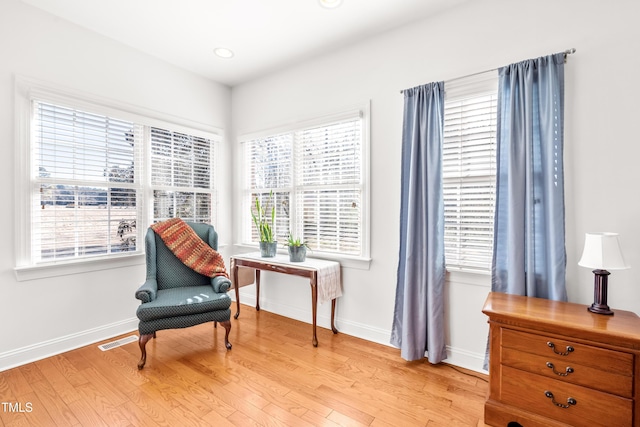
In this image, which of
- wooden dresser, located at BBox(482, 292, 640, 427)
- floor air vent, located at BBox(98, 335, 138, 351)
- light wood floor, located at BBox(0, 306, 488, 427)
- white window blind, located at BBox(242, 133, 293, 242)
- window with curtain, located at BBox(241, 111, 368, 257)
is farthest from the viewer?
white window blind, located at BBox(242, 133, 293, 242)

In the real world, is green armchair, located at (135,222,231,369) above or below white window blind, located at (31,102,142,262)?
below

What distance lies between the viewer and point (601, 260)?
5.21 feet

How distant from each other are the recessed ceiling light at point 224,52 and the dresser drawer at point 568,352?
3295mm

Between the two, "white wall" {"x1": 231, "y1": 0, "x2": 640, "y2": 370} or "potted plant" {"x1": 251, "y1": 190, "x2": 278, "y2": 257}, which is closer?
"white wall" {"x1": 231, "y1": 0, "x2": 640, "y2": 370}

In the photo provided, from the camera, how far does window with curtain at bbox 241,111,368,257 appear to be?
291cm

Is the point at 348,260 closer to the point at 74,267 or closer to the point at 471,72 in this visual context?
A: the point at 471,72

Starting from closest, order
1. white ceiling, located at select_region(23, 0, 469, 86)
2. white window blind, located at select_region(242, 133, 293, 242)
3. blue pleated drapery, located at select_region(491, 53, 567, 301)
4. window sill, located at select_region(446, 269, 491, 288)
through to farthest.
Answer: blue pleated drapery, located at select_region(491, 53, 567, 301) < window sill, located at select_region(446, 269, 491, 288) < white ceiling, located at select_region(23, 0, 469, 86) < white window blind, located at select_region(242, 133, 293, 242)

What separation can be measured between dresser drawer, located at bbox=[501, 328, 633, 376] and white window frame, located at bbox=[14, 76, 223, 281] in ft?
10.6

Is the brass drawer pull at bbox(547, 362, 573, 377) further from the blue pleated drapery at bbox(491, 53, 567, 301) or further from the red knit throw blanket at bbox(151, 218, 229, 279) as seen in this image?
the red knit throw blanket at bbox(151, 218, 229, 279)

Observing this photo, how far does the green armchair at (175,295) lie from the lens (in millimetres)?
2314

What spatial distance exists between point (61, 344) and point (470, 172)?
3599 millimetres

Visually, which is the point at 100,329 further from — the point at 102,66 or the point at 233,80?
the point at 233,80

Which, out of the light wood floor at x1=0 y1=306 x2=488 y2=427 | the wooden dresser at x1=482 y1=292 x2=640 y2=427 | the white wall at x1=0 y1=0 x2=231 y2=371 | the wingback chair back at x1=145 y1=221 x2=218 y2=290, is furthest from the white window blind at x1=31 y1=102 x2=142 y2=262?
the wooden dresser at x1=482 y1=292 x2=640 y2=427

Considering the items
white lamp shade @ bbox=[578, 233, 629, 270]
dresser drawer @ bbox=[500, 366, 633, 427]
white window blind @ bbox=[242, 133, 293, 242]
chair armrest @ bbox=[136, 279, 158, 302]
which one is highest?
white window blind @ bbox=[242, 133, 293, 242]
